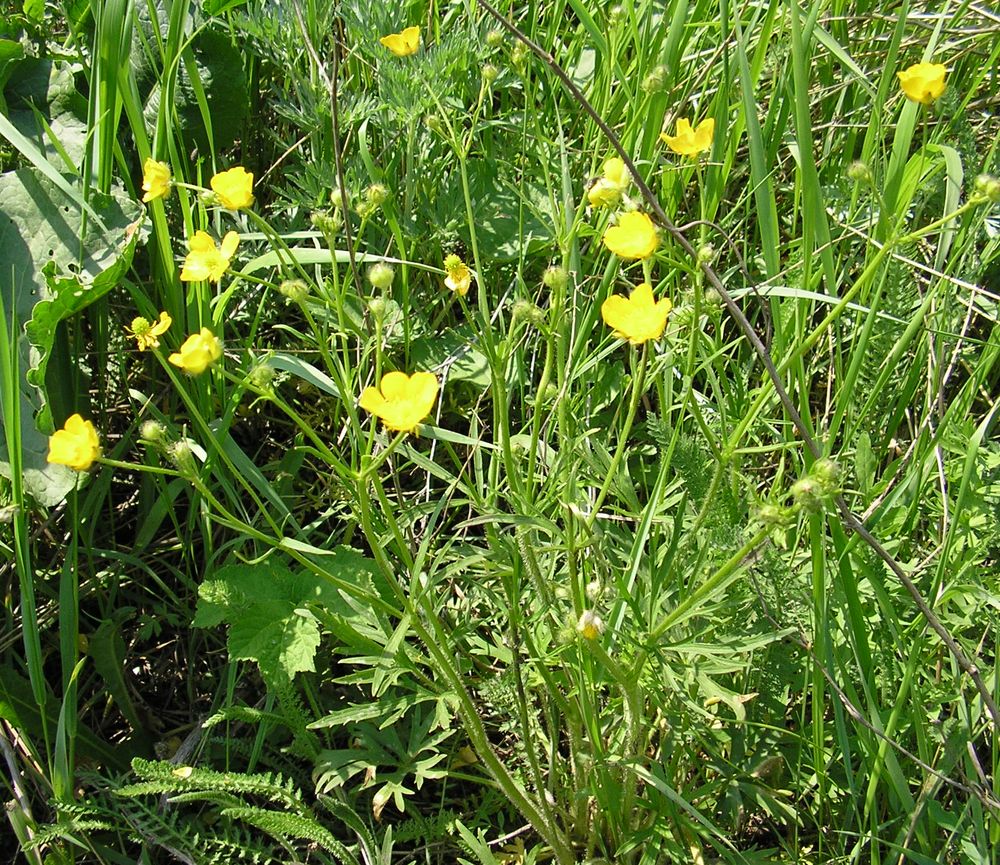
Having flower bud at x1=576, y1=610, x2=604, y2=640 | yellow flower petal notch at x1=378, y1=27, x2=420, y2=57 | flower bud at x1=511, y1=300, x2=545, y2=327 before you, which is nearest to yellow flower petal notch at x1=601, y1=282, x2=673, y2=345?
flower bud at x1=511, y1=300, x2=545, y2=327

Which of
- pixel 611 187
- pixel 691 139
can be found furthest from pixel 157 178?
pixel 691 139

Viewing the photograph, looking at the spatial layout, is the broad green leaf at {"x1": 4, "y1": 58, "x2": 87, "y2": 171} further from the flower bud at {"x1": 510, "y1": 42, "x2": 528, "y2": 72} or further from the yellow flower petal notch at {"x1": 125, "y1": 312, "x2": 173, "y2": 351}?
Result: the flower bud at {"x1": 510, "y1": 42, "x2": 528, "y2": 72}

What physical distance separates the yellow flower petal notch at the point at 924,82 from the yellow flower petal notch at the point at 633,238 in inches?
15.4

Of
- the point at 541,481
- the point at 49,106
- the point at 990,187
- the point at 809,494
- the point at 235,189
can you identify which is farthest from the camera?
the point at 49,106

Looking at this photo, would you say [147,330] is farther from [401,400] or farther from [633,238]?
[633,238]

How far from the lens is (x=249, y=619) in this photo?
1735 millimetres

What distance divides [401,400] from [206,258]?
0.44m

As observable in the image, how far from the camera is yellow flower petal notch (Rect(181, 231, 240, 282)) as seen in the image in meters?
1.43

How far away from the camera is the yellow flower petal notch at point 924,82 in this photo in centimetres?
133

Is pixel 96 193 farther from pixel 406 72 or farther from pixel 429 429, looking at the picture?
pixel 429 429

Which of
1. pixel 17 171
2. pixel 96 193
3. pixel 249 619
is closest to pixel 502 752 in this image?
pixel 249 619

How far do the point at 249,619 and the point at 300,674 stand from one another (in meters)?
0.17

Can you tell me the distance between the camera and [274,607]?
1752 mm

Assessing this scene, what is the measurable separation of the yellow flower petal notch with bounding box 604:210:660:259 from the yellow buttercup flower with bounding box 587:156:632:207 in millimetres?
69
